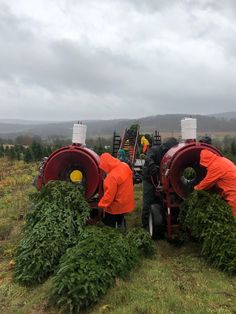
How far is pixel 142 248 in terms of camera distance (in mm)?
6672

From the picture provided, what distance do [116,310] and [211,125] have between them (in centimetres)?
15364

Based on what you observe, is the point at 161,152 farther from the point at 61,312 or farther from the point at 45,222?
the point at 61,312

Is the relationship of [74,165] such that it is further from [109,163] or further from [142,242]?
[142,242]

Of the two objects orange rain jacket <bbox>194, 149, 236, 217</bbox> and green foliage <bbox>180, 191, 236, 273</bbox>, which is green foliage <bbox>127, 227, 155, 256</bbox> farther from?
orange rain jacket <bbox>194, 149, 236, 217</bbox>

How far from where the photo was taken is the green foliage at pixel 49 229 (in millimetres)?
6043

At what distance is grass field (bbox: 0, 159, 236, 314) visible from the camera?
4.88 metres

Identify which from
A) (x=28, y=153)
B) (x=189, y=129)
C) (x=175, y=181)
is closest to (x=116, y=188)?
(x=175, y=181)

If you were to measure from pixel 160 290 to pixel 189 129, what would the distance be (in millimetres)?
3522

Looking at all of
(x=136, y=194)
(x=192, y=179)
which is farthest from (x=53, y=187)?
(x=136, y=194)

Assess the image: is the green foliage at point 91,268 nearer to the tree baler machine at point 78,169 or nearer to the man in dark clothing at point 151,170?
the tree baler machine at point 78,169

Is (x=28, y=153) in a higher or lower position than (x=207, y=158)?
lower

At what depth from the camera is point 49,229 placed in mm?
6559

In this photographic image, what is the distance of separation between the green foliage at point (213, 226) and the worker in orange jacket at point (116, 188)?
3.35 feet

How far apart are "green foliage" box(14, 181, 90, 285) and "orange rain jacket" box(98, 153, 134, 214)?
1.30 feet
